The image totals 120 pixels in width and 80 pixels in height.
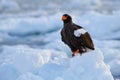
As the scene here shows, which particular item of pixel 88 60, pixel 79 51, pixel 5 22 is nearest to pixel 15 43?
pixel 5 22

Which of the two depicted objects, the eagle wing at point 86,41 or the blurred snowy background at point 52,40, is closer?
the blurred snowy background at point 52,40

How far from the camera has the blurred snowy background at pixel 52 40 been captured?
5.84 metres

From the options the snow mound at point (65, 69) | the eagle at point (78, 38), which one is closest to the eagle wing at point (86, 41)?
the eagle at point (78, 38)

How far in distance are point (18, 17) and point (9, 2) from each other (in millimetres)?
1171

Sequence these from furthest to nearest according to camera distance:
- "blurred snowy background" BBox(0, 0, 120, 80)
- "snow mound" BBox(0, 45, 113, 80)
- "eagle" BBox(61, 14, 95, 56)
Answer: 1. "eagle" BBox(61, 14, 95, 56)
2. "blurred snowy background" BBox(0, 0, 120, 80)
3. "snow mound" BBox(0, 45, 113, 80)

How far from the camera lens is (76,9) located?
13023mm

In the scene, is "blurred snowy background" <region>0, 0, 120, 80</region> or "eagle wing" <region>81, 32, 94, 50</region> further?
"eagle wing" <region>81, 32, 94, 50</region>

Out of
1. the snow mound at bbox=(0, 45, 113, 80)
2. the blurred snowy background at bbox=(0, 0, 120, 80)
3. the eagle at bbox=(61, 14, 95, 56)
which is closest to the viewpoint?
the snow mound at bbox=(0, 45, 113, 80)

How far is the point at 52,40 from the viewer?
10.6m

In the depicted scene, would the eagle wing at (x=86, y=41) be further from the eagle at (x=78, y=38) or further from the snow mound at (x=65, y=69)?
the snow mound at (x=65, y=69)

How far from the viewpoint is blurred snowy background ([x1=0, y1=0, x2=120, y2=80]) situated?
5844mm

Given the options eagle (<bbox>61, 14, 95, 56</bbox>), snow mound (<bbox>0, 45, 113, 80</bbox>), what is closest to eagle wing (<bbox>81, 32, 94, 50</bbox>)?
eagle (<bbox>61, 14, 95, 56</bbox>)

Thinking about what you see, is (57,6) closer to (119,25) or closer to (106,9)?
(106,9)

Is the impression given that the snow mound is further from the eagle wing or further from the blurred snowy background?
the eagle wing
